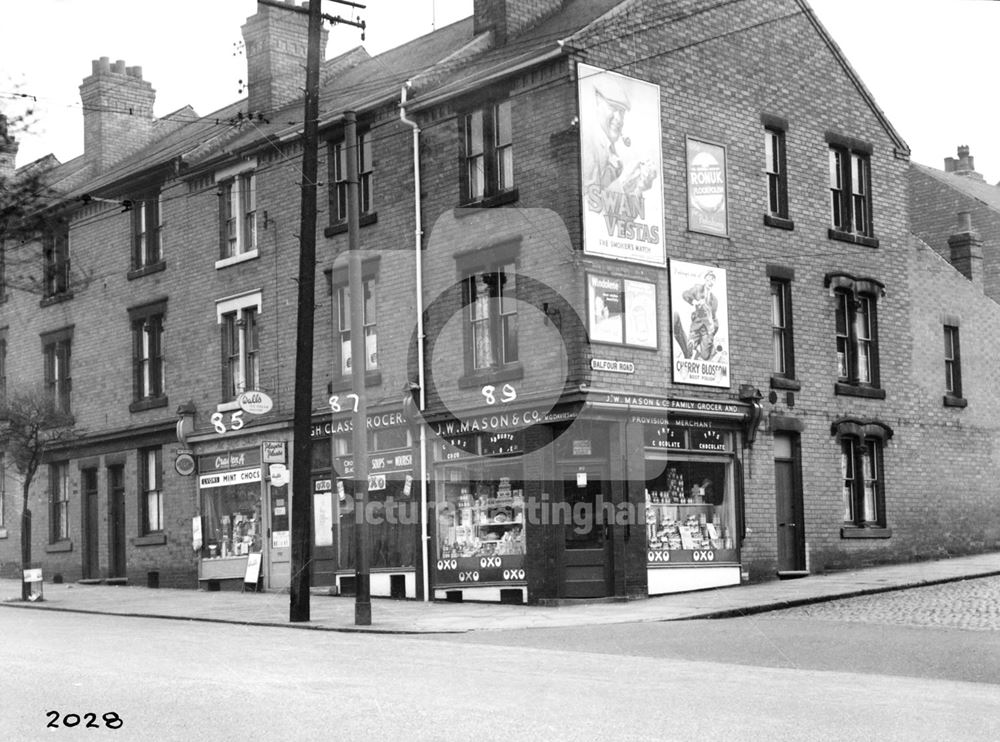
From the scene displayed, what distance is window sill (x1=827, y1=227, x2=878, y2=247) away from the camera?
27.7m

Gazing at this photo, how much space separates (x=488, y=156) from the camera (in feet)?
81.5

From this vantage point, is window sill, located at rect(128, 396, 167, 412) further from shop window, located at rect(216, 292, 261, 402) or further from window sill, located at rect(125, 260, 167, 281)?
window sill, located at rect(125, 260, 167, 281)

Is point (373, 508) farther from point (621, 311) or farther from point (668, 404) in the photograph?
point (621, 311)

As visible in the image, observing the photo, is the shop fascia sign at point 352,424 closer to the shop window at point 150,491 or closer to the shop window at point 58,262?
the shop window at point 150,491

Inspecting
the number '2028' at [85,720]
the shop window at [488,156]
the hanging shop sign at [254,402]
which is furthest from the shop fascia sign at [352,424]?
the number '2028' at [85,720]

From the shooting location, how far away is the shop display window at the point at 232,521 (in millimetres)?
29922

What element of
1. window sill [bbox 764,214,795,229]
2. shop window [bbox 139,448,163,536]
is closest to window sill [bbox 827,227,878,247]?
window sill [bbox 764,214,795,229]

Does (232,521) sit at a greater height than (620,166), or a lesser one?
lesser

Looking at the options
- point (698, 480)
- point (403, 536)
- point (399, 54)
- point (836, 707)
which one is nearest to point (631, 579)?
point (698, 480)

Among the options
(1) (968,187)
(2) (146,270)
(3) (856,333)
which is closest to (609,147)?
(3) (856,333)

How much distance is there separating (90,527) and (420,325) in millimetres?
13276

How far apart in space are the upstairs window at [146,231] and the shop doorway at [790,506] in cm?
1531

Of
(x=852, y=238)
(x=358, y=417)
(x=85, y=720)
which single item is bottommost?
(x=85, y=720)

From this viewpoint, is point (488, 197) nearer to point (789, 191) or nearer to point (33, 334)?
point (789, 191)
